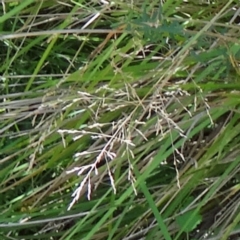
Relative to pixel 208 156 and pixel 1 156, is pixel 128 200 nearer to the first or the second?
pixel 208 156

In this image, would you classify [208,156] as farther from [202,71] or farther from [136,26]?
[136,26]

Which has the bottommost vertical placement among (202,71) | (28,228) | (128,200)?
(28,228)

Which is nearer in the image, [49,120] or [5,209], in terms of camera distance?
[49,120]

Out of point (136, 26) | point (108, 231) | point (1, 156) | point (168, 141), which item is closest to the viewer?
point (136, 26)

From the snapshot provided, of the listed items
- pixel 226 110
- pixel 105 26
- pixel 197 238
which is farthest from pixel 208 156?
pixel 105 26

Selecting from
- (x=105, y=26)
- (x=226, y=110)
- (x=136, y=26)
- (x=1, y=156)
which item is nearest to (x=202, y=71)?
(x=226, y=110)

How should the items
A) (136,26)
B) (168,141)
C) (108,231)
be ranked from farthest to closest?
(108,231)
(168,141)
(136,26)

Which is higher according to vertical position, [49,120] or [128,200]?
[49,120]
